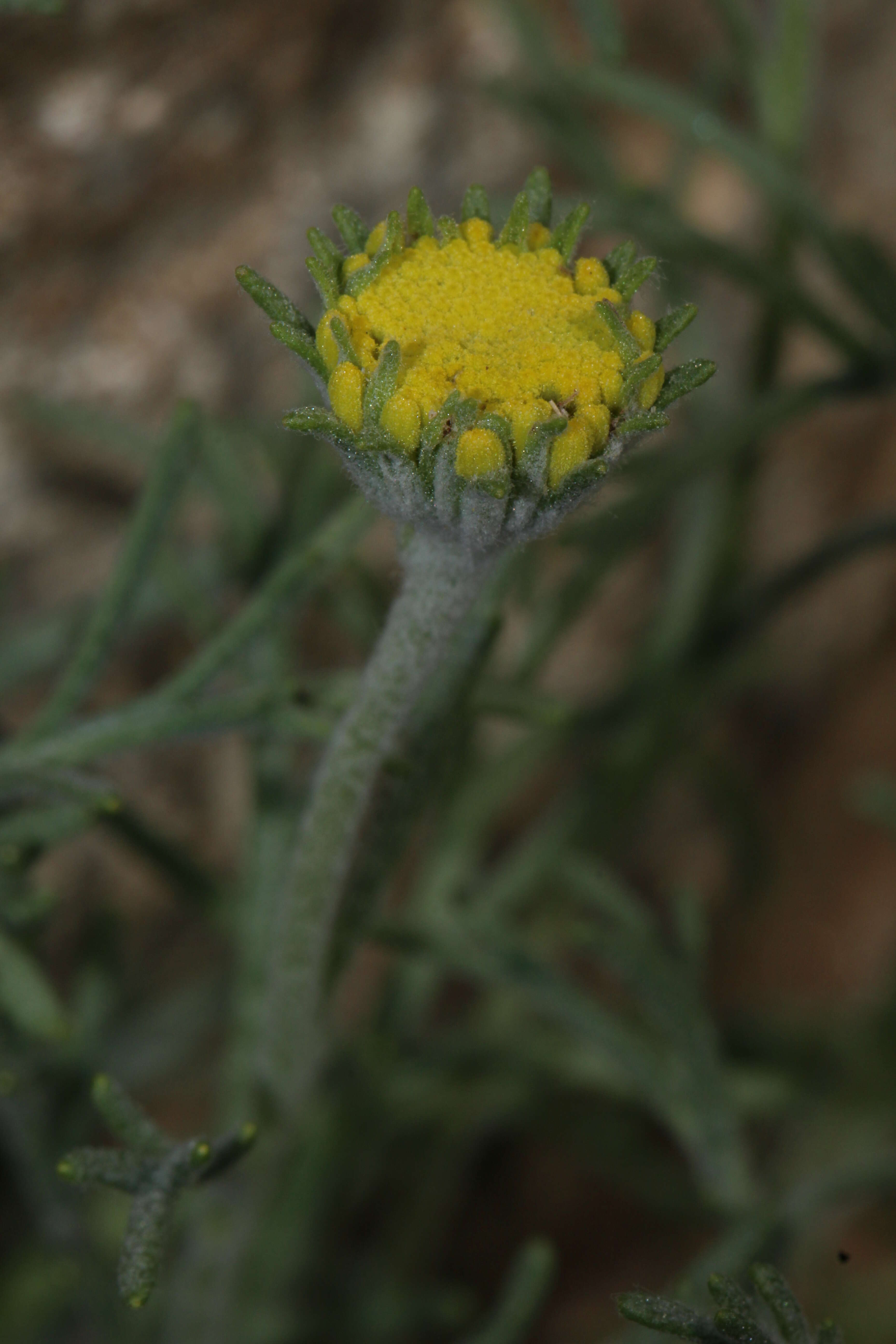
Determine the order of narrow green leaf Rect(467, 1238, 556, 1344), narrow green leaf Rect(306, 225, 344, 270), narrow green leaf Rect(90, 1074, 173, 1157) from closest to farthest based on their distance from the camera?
narrow green leaf Rect(306, 225, 344, 270)
narrow green leaf Rect(90, 1074, 173, 1157)
narrow green leaf Rect(467, 1238, 556, 1344)

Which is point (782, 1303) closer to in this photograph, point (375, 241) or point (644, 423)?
point (644, 423)

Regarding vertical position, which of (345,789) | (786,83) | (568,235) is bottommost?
(345,789)

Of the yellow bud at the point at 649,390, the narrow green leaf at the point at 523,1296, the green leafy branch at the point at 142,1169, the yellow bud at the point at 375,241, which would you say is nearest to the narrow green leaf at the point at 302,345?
the yellow bud at the point at 375,241

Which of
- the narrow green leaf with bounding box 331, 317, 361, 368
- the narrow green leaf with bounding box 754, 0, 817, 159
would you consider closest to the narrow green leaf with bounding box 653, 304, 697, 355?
the narrow green leaf with bounding box 331, 317, 361, 368

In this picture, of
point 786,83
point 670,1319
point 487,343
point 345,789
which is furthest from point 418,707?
point 786,83

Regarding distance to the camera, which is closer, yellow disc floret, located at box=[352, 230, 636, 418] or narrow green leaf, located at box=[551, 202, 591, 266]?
yellow disc floret, located at box=[352, 230, 636, 418]

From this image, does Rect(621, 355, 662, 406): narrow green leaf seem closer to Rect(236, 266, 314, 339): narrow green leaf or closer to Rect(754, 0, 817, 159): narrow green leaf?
Rect(236, 266, 314, 339): narrow green leaf
